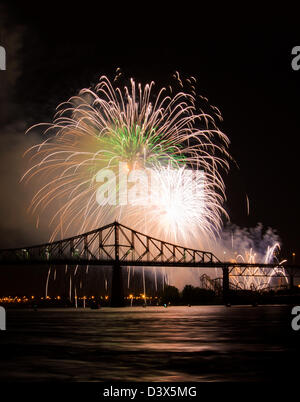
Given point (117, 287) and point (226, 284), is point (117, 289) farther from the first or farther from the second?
point (226, 284)

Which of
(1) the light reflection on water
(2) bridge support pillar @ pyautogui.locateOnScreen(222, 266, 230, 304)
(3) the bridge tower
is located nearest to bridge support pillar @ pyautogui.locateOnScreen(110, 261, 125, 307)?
(3) the bridge tower

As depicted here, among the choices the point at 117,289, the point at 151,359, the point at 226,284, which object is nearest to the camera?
the point at 151,359

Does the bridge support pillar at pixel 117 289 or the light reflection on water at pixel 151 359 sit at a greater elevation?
the bridge support pillar at pixel 117 289

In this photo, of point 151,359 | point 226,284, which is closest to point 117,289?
point 226,284

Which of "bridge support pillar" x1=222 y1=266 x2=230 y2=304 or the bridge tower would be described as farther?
"bridge support pillar" x1=222 y1=266 x2=230 y2=304

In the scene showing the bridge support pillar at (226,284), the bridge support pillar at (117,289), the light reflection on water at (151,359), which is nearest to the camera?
the light reflection on water at (151,359)

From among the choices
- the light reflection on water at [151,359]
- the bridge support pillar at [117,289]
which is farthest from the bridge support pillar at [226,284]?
the light reflection on water at [151,359]

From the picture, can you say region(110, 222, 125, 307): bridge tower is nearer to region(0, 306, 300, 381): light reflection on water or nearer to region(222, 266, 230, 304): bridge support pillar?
region(222, 266, 230, 304): bridge support pillar

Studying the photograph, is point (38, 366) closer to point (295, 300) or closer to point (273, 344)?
point (273, 344)

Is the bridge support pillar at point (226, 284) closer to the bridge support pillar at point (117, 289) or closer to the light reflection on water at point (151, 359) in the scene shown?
the bridge support pillar at point (117, 289)

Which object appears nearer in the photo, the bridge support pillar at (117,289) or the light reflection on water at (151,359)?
the light reflection on water at (151,359)

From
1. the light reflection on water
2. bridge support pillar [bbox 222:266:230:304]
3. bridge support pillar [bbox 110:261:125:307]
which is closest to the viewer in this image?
the light reflection on water
